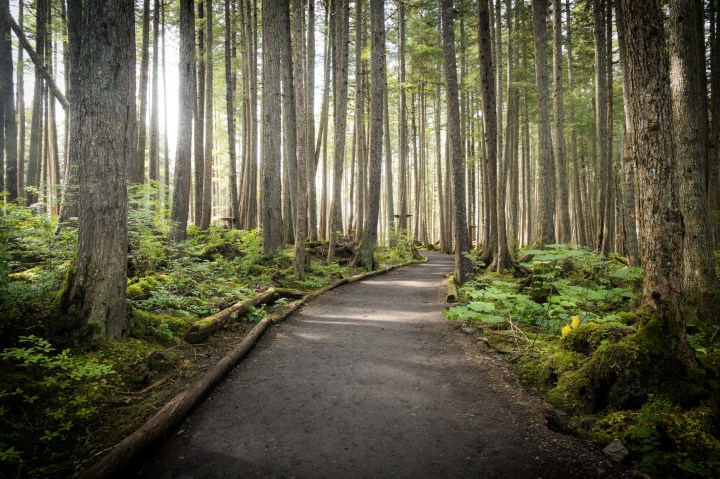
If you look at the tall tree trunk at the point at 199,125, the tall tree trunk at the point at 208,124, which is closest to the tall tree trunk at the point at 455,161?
the tall tree trunk at the point at 199,125

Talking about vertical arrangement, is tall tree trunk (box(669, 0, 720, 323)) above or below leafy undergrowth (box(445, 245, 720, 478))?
above

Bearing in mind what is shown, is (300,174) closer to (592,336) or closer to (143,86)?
(592,336)

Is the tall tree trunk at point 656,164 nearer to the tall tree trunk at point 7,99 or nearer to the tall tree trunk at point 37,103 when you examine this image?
the tall tree trunk at point 7,99

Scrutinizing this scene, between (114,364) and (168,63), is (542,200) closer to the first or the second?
(114,364)

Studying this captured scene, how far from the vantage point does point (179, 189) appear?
1080 cm

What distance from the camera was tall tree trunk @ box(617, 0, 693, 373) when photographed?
3.55 meters

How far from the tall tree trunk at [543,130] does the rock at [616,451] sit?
31.0 feet

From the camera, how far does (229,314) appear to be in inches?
256

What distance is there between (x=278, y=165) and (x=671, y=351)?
11862 mm

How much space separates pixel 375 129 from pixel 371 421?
11.7 metres

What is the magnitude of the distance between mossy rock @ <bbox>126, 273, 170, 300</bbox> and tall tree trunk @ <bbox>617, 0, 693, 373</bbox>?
7.84 metres

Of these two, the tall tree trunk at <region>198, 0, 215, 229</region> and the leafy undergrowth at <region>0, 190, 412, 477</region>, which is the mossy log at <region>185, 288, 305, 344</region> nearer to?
the leafy undergrowth at <region>0, 190, 412, 477</region>

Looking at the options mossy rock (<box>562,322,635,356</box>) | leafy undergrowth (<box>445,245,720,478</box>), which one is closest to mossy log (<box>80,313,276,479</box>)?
leafy undergrowth (<box>445,245,720,478</box>)

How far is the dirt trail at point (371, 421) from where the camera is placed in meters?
2.75
